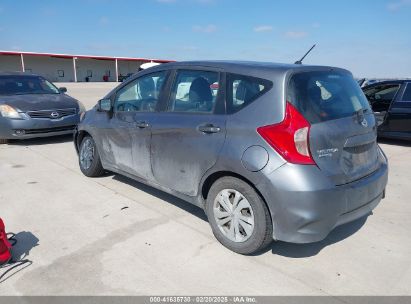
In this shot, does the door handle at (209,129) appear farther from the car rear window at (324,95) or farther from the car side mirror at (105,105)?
the car side mirror at (105,105)

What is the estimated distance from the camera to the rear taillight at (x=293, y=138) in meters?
2.84

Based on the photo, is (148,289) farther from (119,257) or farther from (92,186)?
(92,186)

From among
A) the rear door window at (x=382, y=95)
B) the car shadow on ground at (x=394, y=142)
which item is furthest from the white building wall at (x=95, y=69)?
the car shadow on ground at (x=394, y=142)

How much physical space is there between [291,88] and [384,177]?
4.38 feet

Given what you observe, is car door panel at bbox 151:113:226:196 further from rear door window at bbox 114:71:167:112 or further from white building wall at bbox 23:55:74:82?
white building wall at bbox 23:55:74:82

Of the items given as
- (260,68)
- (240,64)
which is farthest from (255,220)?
(240,64)

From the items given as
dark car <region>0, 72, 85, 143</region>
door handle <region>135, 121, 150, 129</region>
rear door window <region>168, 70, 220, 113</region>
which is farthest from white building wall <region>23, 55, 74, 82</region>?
rear door window <region>168, 70, 220, 113</region>

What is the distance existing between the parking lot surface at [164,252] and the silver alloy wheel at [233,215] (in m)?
0.19

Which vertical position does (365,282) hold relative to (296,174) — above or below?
below

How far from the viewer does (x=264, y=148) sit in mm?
2930

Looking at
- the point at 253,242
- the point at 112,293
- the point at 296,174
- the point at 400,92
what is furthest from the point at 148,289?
the point at 400,92

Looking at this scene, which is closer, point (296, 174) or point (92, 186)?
point (296, 174)

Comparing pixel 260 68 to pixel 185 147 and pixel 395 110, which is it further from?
pixel 395 110

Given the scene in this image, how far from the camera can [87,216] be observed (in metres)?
4.13
